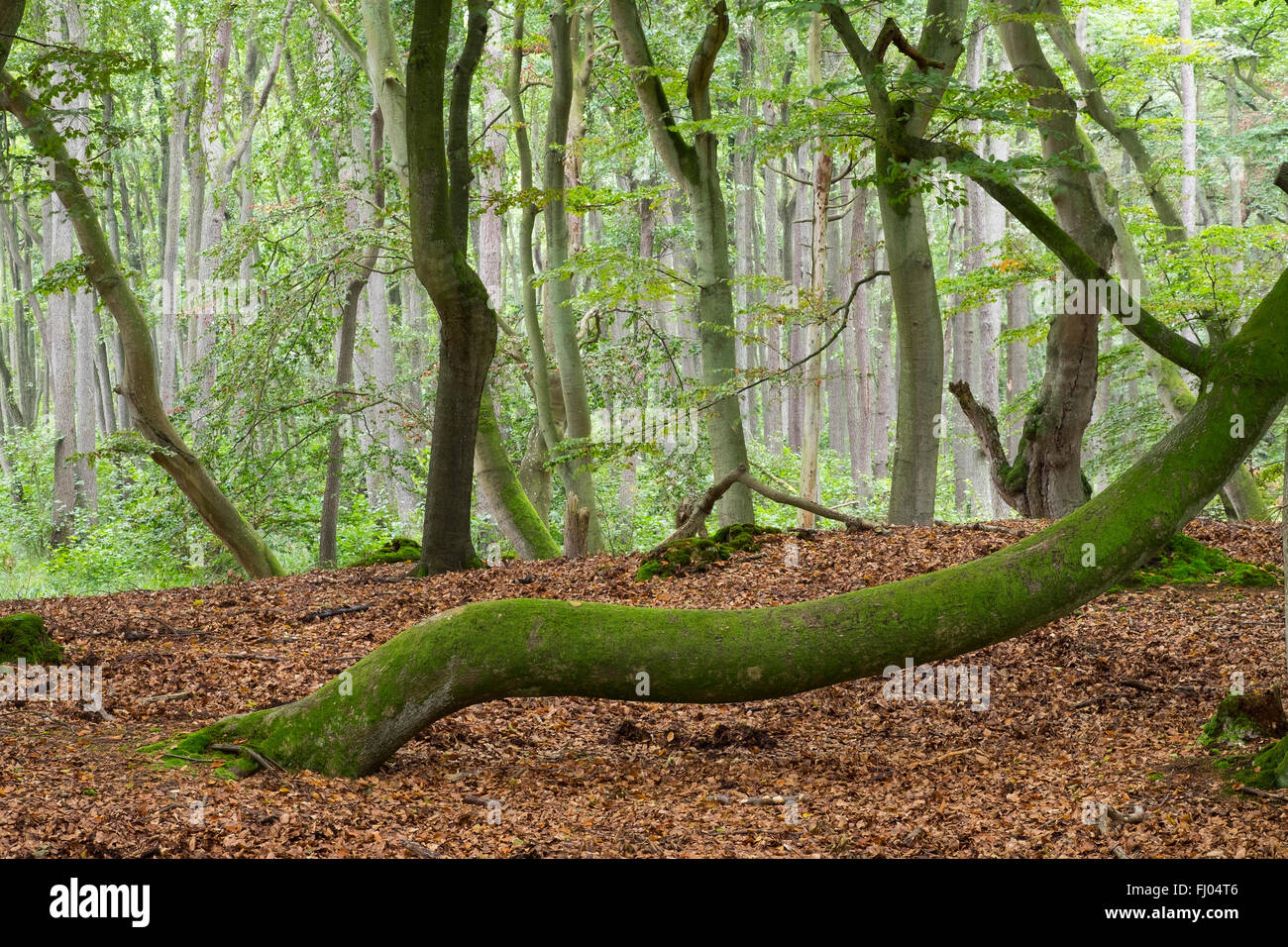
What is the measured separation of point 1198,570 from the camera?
25.0 feet

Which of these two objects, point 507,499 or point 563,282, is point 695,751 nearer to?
point 507,499

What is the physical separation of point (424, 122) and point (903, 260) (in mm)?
4056

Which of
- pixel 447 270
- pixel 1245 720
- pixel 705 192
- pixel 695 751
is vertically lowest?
pixel 695 751

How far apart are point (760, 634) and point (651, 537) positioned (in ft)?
41.4

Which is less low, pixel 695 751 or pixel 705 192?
pixel 705 192

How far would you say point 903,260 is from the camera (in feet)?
29.6

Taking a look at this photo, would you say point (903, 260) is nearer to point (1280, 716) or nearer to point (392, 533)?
point (1280, 716)

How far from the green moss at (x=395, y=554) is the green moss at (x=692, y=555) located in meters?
3.06

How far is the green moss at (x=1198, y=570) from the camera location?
734cm

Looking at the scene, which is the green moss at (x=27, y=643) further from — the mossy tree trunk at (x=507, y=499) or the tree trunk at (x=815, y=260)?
the tree trunk at (x=815, y=260)

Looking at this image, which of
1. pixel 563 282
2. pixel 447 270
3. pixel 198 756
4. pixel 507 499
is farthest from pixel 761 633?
pixel 563 282

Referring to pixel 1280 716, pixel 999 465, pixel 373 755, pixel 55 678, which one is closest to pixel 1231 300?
pixel 999 465

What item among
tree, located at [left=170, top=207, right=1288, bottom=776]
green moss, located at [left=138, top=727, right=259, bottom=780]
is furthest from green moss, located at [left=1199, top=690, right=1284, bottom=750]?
green moss, located at [left=138, top=727, right=259, bottom=780]

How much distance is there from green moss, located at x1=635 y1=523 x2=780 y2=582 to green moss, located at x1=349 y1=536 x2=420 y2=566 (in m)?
3.06
